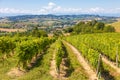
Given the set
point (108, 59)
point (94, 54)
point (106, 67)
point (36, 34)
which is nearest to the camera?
point (94, 54)

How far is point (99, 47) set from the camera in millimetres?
67250

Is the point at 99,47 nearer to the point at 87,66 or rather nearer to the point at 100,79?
the point at 87,66

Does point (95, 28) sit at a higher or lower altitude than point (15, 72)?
lower

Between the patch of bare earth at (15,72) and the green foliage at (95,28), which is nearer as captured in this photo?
the patch of bare earth at (15,72)

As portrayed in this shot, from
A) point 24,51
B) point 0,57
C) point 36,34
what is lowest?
point 36,34

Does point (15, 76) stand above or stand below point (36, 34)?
above

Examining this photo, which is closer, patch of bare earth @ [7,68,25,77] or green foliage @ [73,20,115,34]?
patch of bare earth @ [7,68,25,77]

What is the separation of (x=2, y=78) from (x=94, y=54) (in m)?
15.0

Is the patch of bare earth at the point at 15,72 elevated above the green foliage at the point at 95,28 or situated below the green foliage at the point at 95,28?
above

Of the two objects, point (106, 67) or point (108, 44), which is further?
point (108, 44)

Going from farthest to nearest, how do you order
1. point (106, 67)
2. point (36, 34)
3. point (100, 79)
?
point (36, 34)
point (106, 67)
point (100, 79)

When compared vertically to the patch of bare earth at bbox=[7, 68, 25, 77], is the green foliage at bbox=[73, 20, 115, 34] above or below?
below

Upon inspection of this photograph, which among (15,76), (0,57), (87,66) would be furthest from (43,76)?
(0,57)

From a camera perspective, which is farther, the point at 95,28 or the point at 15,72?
the point at 95,28
